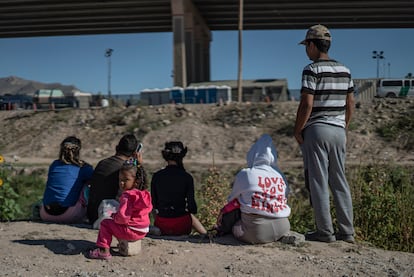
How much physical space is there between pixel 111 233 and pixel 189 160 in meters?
15.3

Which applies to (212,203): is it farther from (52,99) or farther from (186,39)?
(52,99)

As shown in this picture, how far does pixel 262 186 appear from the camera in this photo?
15.0ft

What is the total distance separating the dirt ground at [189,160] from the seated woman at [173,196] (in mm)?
217

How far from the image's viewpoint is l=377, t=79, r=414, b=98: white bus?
31.8m

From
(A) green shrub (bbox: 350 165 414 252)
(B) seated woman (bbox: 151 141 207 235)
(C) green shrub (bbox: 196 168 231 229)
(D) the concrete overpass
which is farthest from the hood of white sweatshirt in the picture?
(D) the concrete overpass

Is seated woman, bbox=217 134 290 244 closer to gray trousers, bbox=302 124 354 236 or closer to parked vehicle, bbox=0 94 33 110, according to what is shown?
gray trousers, bbox=302 124 354 236

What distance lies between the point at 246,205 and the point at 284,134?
16.8 m

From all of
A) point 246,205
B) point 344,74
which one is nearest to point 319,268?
point 246,205

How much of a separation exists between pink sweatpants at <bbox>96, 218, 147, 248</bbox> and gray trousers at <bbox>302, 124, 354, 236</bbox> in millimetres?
1815

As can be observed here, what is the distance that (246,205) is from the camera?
463 cm

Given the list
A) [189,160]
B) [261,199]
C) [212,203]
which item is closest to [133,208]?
[261,199]

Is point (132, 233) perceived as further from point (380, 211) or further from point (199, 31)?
point (199, 31)

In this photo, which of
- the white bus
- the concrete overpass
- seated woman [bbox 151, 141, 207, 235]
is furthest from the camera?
the concrete overpass

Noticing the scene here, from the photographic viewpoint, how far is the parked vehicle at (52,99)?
34.6 metres
